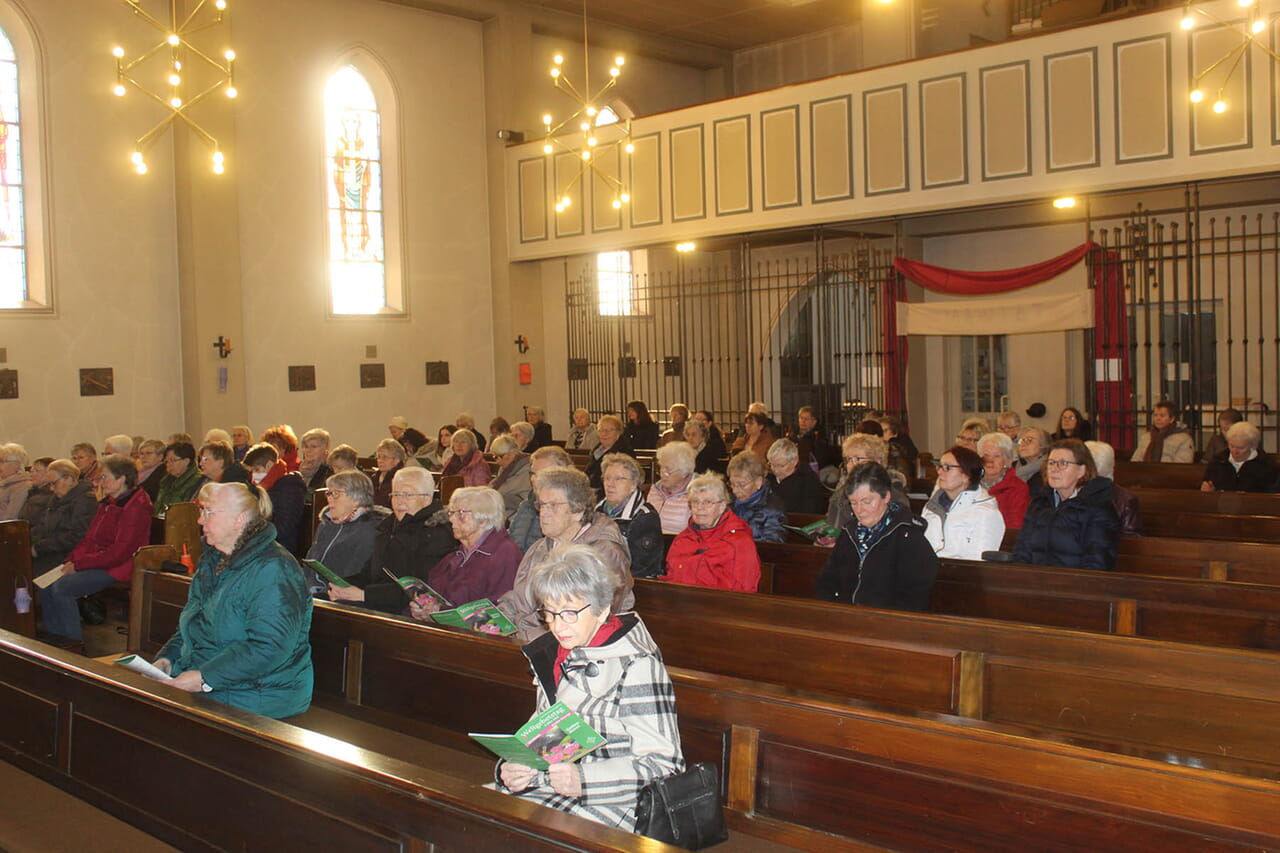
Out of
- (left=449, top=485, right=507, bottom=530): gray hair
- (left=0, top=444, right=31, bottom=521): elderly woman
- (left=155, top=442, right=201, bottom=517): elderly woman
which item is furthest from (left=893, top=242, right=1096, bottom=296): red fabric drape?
(left=0, top=444, right=31, bottom=521): elderly woman

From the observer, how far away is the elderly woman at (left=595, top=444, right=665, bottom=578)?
15.5 ft

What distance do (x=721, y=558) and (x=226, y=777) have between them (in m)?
2.36

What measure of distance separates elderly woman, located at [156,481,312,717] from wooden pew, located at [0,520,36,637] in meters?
3.10

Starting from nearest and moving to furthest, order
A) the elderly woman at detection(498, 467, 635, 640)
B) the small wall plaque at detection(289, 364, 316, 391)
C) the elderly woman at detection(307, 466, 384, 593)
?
the elderly woman at detection(498, 467, 635, 640)
the elderly woman at detection(307, 466, 384, 593)
the small wall plaque at detection(289, 364, 316, 391)

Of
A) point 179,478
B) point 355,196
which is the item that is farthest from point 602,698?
point 355,196

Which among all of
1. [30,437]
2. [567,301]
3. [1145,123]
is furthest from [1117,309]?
[30,437]

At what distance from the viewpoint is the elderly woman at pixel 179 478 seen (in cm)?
750

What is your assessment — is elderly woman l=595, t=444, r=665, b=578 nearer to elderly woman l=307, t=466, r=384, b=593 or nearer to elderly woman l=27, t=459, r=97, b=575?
elderly woman l=307, t=466, r=384, b=593

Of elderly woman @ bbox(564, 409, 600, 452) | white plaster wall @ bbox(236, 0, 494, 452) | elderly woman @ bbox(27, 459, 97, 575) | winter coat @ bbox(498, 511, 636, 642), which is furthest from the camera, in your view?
white plaster wall @ bbox(236, 0, 494, 452)

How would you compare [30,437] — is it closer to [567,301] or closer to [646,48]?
[567,301]

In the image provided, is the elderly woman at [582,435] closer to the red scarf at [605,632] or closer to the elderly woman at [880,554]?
the elderly woman at [880,554]

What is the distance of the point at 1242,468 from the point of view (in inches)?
296

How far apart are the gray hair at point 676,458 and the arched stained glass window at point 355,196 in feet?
28.7

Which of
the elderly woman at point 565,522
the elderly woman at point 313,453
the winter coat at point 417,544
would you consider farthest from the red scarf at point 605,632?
the elderly woman at point 313,453
